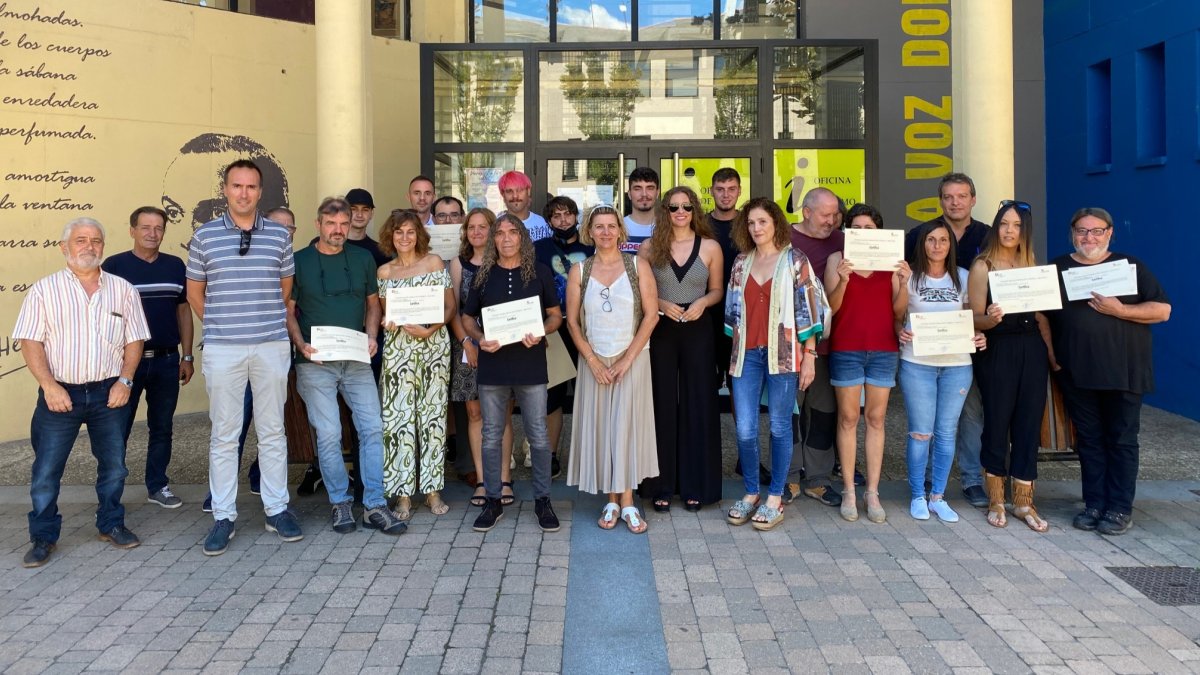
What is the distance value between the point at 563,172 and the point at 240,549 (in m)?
5.64

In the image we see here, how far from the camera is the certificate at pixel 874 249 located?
5.15 metres

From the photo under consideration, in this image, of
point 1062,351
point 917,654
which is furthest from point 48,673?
point 1062,351

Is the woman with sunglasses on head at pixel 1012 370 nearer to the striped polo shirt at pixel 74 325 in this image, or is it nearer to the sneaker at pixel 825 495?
the sneaker at pixel 825 495

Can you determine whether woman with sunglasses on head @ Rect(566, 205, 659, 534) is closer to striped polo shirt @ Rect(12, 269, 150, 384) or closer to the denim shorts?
the denim shorts

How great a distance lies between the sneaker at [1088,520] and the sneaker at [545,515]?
3128 millimetres

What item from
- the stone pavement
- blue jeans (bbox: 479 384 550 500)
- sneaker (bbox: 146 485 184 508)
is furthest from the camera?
sneaker (bbox: 146 485 184 508)

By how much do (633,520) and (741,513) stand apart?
68cm

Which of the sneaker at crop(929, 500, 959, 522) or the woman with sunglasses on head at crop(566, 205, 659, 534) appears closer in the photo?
the woman with sunglasses on head at crop(566, 205, 659, 534)

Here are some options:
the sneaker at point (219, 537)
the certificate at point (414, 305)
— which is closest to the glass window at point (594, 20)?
the certificate at point (414, 305)

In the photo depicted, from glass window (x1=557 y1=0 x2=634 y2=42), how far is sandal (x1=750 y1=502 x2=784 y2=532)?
6872mm

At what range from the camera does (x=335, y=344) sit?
5.12 metres

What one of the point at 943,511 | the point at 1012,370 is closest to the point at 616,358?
the point at 943,511

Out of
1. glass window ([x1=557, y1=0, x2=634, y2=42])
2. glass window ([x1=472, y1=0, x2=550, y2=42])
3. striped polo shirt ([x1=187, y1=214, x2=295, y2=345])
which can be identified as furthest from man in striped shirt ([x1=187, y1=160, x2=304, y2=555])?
glass window ([x1=557, y1=0, x2=634, y2=42])

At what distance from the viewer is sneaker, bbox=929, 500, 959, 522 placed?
542 cm
